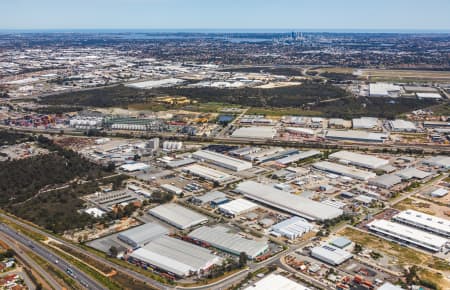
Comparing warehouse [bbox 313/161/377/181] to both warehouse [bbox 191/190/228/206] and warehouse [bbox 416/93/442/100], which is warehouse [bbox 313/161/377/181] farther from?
warehouse [bbox 416/93/442/100]

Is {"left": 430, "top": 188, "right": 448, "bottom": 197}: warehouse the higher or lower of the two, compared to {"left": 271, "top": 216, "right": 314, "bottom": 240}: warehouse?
lower

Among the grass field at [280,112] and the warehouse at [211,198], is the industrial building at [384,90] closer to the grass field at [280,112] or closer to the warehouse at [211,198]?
the grass field at [280,112]

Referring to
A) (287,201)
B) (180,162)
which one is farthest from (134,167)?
(287,201)

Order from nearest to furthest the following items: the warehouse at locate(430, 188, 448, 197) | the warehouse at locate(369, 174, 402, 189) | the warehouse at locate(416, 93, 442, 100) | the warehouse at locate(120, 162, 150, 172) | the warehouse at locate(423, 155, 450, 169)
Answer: the warehouse at locate(430, 188, 448, 197), the warehouse at locate(369, 174, 402, 189), the warehouse at locate(120, 162, 150, 172), the warehouse at locate(423, 155, 450, 169), the warehouse at locate(416, 93, 442, 100)

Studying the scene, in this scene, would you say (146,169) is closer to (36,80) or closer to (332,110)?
(332,110)

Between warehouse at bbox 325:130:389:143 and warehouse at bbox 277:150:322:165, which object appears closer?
warehouse at bbox 277:150:322:165

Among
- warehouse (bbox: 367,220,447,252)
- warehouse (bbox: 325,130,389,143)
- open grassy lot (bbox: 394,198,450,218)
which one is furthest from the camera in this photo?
warehouse (bbox: 325,130,389,143)

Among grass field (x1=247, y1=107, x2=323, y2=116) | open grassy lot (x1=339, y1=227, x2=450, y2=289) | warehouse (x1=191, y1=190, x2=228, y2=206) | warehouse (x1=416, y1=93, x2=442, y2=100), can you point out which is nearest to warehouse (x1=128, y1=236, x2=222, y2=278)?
warehouse (x1=191, y1=190, x2=228, y2=206)
